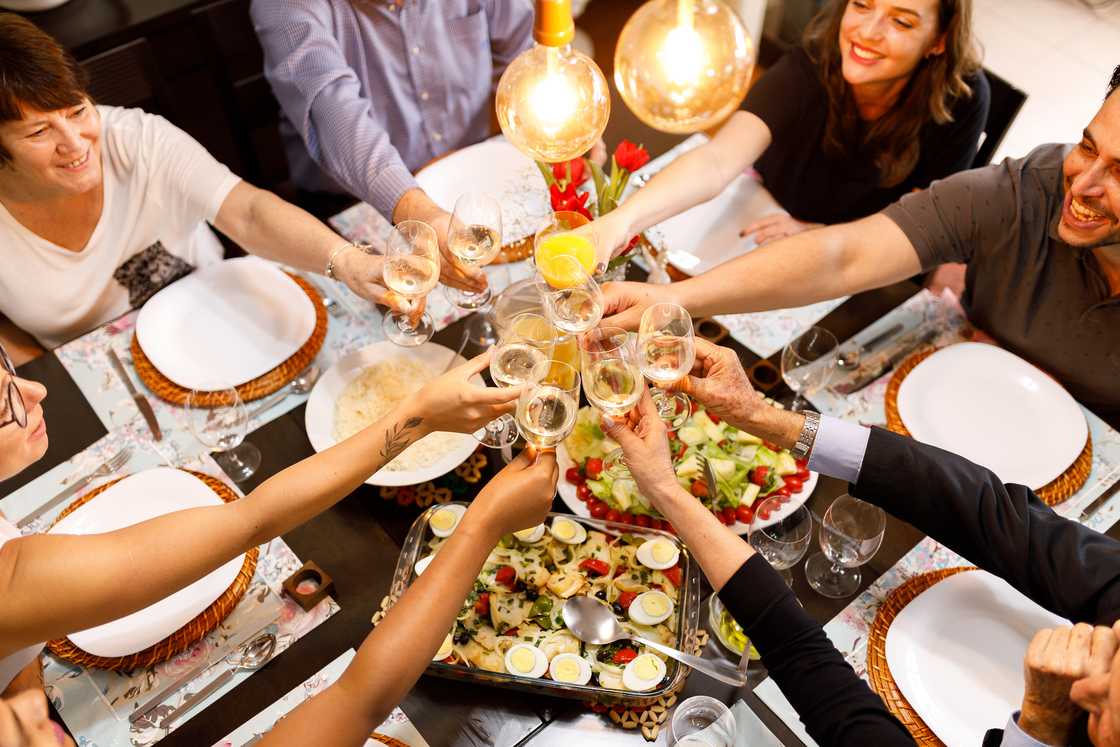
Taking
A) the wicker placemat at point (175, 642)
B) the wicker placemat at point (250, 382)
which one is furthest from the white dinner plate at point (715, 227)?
the wicker placemat at point (175, 642)

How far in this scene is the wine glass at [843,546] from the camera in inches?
71.0

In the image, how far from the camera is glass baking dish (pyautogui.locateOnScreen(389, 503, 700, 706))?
5.34 feet

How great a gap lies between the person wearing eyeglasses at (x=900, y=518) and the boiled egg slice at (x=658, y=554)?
3.6 inches

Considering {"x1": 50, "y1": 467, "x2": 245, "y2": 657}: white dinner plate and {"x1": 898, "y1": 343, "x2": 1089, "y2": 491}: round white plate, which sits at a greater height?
{"x1": 50, "y1": 467, "x2": 245, "y2": 657}: white dinner plate

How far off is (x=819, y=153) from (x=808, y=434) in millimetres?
1303

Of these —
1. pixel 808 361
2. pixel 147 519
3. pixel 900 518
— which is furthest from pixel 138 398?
pixel 900 518

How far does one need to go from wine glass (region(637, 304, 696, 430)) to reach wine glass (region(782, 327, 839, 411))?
1.30 ft

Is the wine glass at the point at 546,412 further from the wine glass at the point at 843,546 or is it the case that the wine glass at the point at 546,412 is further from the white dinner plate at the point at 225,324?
the white dinner plate at the point at 225,324

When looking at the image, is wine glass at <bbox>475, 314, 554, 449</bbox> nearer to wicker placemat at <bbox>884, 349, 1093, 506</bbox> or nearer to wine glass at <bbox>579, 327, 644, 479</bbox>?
wine glass at <bbox>579, 327, 644, 479</bbox>

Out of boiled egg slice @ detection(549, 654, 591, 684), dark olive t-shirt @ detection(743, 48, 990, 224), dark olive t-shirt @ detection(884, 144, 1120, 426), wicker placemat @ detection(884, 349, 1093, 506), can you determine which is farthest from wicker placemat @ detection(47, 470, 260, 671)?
dark olive t-shirt @ detection(743, 48, 990, 224)

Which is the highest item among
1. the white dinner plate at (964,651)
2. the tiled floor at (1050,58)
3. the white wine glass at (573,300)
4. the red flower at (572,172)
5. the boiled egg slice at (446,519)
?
the red flower at (572,172)

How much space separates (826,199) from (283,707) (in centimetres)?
222

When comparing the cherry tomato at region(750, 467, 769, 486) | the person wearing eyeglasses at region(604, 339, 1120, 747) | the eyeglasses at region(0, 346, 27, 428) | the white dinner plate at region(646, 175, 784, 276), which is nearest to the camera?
the person wearing eyeglasses at region(604, 339, 1120, 747)

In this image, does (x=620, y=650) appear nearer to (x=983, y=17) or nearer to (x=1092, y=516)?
(x=1092, y=516)
